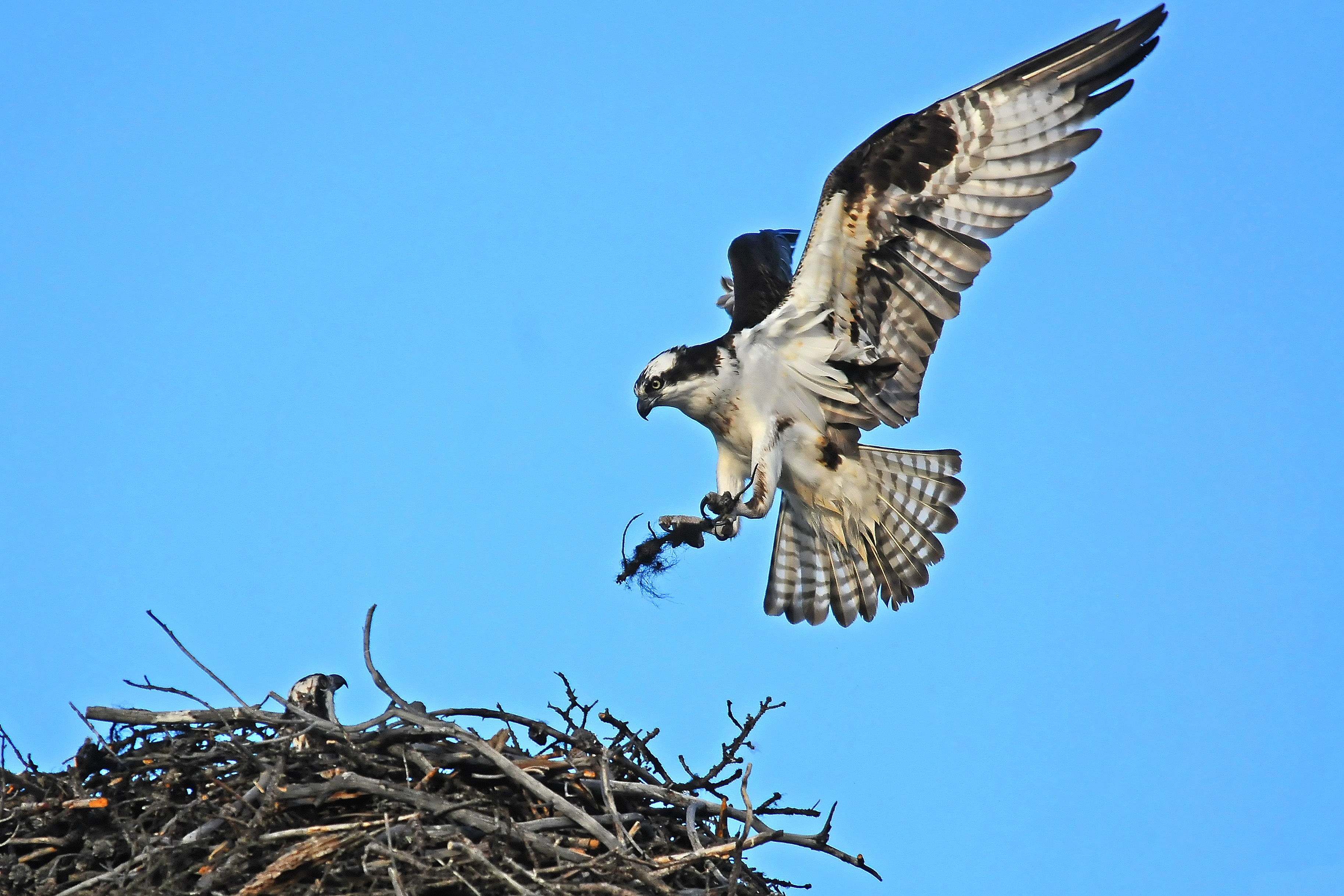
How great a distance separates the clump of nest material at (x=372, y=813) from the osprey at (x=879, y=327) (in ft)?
6.82

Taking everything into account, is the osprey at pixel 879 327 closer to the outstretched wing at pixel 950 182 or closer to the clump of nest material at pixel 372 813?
the outstretched wing at pixel 950 182

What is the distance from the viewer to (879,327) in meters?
6.66

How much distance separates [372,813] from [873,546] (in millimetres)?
3711

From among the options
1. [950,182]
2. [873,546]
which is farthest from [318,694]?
[950,182]

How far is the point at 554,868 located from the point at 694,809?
0.62 meters

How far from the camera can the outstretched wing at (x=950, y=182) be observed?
6164 mm

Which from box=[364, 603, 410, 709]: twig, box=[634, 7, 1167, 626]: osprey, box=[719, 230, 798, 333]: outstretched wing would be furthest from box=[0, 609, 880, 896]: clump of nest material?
box=[719, 230, 798, 333]: outstretched wing

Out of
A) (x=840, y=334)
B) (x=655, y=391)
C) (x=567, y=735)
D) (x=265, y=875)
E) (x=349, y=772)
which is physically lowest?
(x=265, y=875)

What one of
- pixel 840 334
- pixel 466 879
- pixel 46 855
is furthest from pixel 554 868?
pixel 840 334

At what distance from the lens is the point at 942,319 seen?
6.55m

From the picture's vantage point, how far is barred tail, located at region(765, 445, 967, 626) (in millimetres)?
7199

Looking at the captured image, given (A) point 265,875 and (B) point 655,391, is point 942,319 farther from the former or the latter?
(A) point 265,875

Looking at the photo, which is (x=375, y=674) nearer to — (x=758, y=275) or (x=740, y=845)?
(x=740, y=845)

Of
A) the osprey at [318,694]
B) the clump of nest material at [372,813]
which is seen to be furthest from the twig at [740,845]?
the osprey at [318,694]
